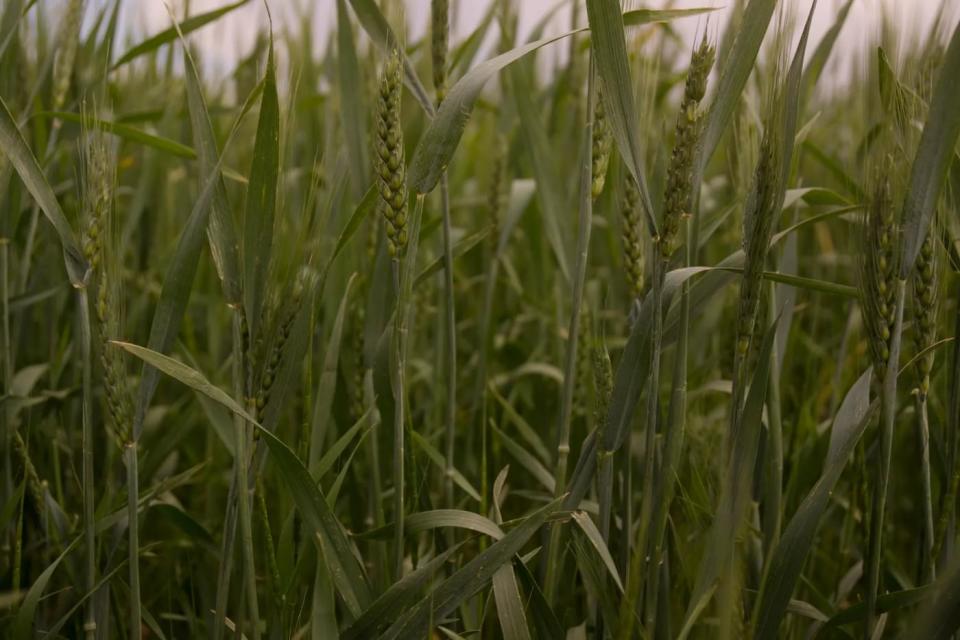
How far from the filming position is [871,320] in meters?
0.73

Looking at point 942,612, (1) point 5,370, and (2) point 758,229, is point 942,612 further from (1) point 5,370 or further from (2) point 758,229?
(1) point 5,370

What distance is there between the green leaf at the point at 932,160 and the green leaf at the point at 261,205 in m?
0.57

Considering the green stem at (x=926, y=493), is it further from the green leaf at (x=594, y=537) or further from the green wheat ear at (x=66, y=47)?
the green wheat ear at (x=66, y=47)

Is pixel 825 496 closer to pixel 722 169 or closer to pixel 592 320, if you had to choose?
pixel 592 320

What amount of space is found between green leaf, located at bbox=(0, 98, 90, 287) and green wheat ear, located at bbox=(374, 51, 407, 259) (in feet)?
0.97

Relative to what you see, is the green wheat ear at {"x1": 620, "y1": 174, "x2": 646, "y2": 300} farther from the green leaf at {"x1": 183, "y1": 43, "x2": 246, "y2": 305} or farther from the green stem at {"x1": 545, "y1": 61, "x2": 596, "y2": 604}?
the green leaf at {"x1": 183, "y1": 43, "x2": 246, "y2": 305}

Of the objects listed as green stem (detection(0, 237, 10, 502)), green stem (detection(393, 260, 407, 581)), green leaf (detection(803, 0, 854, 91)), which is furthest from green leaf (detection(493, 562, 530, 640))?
green leaf (detection(803, 0, 854, 91))

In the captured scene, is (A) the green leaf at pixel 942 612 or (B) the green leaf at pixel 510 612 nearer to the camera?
(A) the green leaf at pixel 942 612

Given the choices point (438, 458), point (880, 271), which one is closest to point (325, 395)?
point (438, 458)

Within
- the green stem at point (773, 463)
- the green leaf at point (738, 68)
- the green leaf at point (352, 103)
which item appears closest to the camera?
the green leaf at point (738, 68)

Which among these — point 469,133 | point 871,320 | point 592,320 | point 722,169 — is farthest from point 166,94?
point 871,320

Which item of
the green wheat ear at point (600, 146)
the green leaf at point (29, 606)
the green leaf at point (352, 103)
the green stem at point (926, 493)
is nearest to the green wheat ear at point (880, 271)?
the green stem at point (926, 493)

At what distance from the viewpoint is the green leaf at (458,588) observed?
0.77 metres

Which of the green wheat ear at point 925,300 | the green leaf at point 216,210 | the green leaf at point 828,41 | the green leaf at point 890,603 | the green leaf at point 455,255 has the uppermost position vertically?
the green leaf at point 828,41
